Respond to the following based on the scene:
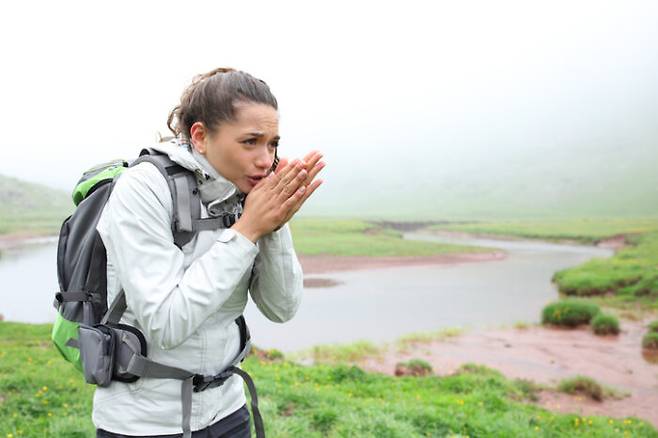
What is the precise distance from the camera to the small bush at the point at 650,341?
15680 millimetres

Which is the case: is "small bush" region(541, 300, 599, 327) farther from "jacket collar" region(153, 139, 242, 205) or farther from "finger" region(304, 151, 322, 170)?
"jacket collar" region(153, 139, 242, 205)

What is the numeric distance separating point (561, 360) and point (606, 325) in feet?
13.9

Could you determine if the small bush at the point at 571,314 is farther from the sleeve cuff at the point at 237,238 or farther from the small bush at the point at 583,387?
the sleeve cuff at the point at 237,238

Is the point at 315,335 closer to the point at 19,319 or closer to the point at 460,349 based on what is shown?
the point at 460,349

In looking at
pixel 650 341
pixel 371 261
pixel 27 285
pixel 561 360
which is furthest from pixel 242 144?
pixel 371 261

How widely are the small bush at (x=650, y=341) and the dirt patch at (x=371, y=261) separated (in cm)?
2148

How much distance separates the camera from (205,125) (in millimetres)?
2055

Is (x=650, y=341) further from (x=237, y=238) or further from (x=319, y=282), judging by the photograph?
(x=319, y=282)

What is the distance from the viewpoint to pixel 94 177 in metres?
2.13

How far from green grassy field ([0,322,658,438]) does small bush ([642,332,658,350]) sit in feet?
25.7

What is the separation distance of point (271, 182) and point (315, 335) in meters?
16.5

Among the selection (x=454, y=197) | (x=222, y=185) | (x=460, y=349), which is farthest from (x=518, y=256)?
(x=454, y=197)

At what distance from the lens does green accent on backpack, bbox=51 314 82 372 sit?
6.70 feet

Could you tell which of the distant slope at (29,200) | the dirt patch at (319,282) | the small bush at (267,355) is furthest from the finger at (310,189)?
the distant slope at (29,200)
